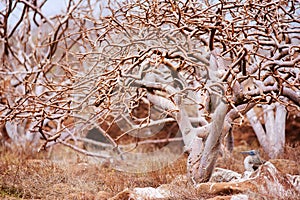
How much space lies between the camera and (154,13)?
3.98 metres

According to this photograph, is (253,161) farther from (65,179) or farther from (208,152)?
(65,179)

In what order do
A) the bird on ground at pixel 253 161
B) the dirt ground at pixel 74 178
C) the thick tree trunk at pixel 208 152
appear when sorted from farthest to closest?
1. the bird on ground at pixel 253 161
2. the dirt ground at pixel 74 178
3. the thick tree trunk at pixel 208 152

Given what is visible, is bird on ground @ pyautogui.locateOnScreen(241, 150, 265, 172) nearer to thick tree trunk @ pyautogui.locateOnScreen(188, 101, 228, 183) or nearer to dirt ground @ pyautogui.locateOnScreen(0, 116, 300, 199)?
dirt ground @ pyautogui.locateOnScreen(0, 116, 300, 199)

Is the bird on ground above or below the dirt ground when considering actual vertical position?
above

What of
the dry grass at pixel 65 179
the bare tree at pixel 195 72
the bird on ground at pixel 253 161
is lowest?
the dry grass at pixel 65 179

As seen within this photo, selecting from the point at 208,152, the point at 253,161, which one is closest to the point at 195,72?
the point at 208,152

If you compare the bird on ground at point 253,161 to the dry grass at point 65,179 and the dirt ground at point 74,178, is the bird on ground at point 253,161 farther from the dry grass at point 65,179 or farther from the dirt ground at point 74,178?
the dry grass at point 65,179

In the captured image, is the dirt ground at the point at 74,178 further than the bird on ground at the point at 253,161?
No

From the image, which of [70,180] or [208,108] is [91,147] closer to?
[70,180]

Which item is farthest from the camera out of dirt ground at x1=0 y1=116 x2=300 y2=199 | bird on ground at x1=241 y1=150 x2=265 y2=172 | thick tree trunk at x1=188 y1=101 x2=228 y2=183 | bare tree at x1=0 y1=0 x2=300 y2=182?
Answer: bird on ground at x1=241 y1=150 x2=265 y2=172

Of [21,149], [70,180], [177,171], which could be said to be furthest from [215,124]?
[21,149]

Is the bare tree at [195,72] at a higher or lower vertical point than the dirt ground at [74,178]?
higher

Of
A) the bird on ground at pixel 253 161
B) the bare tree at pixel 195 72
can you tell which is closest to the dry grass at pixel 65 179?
the bare tree at pixel 195 72

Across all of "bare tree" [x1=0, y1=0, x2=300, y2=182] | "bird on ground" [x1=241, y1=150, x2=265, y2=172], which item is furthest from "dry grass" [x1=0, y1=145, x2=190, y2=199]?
"bird on ground" [x1=241, y1=150, x2=265, y2=172]
